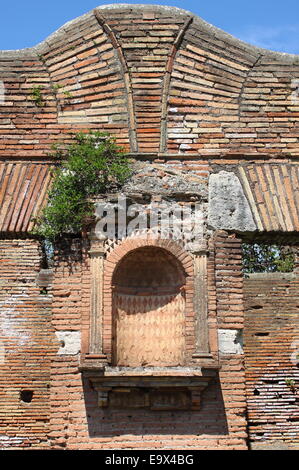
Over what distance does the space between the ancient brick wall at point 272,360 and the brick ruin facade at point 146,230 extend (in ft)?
7.59

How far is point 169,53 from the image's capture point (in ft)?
24.9

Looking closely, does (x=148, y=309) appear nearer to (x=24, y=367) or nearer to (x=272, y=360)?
(x=24, y=367)

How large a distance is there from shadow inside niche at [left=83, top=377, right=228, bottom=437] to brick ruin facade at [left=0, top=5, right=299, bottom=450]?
0.01m

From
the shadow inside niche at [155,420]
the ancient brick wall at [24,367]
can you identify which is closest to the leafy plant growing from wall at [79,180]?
the ancient brick wall at [24,367]

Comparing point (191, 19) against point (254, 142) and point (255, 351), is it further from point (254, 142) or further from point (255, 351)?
point (255, 351)

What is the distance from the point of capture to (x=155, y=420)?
6.61 m

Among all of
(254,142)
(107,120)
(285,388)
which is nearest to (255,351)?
(285,388)

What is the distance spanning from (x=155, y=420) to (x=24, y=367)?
2.20 m

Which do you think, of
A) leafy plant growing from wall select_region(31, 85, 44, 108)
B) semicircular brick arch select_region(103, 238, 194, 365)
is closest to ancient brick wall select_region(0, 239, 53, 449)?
semicircular brick arch select_region(103, 238, 194, 365)

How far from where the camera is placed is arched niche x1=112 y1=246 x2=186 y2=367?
23.3ft

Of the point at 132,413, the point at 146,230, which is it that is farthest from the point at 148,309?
the point at 132,413

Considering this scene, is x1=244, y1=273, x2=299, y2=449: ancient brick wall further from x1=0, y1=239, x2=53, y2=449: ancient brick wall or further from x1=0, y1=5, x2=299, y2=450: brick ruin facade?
x1=0, y1=239, x2=53, y2=449: ancient brick wall

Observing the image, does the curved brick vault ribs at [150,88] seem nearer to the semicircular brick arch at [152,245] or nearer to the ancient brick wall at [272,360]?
the semicircular brick arch at [152,245]

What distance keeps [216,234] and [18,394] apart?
124 inches
